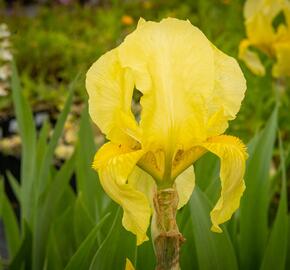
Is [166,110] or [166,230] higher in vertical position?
[166,110]

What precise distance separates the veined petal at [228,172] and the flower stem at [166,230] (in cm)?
6

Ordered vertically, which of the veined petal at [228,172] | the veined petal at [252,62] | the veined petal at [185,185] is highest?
the veined petal at [228,172]

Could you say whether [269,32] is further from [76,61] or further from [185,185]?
[76,61]

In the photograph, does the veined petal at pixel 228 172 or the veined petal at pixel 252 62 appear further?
the veined petal at pixel 252 62

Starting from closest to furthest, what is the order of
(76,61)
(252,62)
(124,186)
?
(124,186), (252,62), (76,61)

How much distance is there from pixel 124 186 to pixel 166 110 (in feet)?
0.39

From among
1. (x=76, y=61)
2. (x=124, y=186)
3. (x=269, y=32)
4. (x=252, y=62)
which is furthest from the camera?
(x=76, y=61)

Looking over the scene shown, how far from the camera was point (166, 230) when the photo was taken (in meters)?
0.92

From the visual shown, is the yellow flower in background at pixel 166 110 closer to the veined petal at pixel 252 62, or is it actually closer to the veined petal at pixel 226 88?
the veined petal at pixel 226 88

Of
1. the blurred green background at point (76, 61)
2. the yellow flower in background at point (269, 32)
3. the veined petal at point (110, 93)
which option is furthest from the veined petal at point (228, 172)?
the yellow flower in background at point (269, 32)

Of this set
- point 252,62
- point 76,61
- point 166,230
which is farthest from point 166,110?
point 76,61

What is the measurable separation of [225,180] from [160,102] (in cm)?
14

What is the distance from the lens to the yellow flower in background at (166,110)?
2.91ft

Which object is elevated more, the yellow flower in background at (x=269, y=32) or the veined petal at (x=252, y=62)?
the yellow flower in background at (x=269, y=32)
